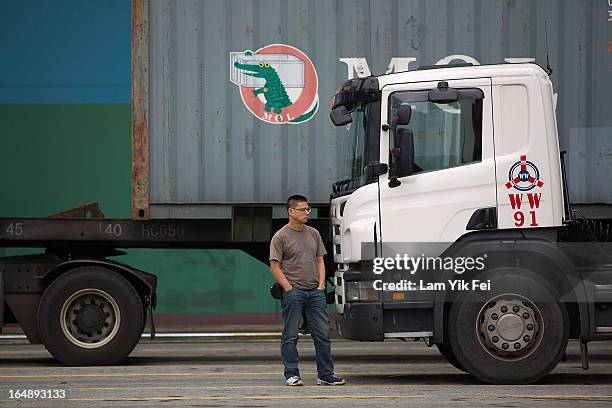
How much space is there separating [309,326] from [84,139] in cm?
731

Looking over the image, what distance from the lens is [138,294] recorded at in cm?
1323

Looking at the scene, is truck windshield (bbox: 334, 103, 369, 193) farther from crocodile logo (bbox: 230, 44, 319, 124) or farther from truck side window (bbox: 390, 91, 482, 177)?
crocodile logo (bbox: 230, 44, 319, 124)

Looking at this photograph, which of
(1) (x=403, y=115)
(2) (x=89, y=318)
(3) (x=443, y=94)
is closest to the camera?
(1) (x=403, y=115)

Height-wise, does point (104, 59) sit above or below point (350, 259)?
above

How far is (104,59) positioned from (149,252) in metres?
3.14

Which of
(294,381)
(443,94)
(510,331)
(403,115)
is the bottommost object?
(294,381)

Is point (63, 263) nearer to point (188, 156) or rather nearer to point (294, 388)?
point (188, 156)

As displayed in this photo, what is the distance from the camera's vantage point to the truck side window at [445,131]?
1088 centimetres

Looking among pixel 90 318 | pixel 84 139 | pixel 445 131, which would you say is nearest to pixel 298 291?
pixel 445 131

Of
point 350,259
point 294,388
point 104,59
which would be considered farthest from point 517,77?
point 104,59

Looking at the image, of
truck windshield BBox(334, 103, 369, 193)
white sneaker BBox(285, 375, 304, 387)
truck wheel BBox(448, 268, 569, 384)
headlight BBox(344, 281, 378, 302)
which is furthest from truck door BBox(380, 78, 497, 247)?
white sneaker BBox(285, 375, 304, 387)

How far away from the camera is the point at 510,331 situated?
35.1 feet

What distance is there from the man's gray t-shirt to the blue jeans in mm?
94

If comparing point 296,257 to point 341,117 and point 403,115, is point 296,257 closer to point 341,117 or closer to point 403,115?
point 341,117
